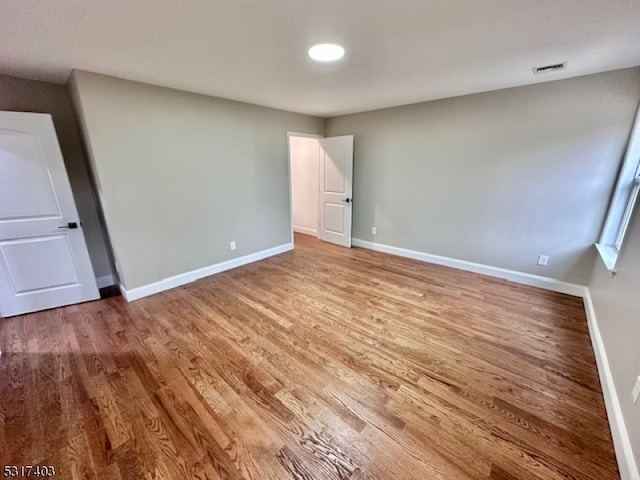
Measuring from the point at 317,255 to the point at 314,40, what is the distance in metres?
3.11

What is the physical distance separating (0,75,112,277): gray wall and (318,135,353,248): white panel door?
3411 mm

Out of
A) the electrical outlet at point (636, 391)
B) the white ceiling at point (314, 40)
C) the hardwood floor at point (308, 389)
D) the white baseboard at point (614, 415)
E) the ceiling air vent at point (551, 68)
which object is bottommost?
the hardwood floor at point (308, 389)

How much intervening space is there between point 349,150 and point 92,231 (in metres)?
3.77

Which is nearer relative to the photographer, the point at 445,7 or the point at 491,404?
the point at 445,7

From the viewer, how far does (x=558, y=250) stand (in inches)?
117

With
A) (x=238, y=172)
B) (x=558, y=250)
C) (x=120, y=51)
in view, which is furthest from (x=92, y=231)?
(x=558, y=250)

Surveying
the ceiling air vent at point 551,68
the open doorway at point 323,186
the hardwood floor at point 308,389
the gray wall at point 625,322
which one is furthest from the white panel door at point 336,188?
the gray wall at point 625,322

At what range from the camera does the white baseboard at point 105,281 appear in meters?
3.25

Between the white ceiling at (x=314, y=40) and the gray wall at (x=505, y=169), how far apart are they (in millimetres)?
285

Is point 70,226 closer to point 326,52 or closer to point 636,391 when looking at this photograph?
point 326,52

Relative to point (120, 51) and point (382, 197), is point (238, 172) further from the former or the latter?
point (382, 197)

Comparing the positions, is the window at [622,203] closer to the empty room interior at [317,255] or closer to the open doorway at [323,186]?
the empty room interior at [317,255]

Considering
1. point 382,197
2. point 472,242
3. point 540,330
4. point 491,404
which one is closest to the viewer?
point 491,404

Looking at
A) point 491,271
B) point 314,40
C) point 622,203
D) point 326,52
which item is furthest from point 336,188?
point 622,203
